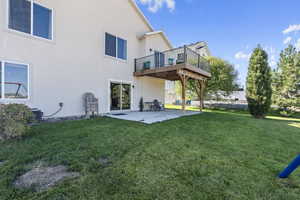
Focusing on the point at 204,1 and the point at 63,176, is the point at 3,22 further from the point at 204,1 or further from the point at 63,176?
the point at 204,1

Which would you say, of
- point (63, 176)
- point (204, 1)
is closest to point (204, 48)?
point (204, 1)

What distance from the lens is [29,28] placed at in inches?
215

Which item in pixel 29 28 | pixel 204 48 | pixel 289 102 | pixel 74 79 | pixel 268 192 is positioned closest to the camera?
pixel 268 192

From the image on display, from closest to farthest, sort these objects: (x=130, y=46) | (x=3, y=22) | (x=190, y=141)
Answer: (x=190, y=141), (x=3, y=22), (x=130, y=46)

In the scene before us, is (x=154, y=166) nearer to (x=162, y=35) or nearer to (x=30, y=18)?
(x=30, y=18)

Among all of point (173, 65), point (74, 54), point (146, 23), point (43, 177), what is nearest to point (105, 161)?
point (43, 177)

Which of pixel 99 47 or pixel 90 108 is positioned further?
pixel 99 47

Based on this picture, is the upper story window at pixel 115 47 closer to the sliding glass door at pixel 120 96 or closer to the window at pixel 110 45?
the window at pixel 110 45

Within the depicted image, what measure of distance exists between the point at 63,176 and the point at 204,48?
2334 cm

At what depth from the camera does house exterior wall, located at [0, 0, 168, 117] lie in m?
5.46

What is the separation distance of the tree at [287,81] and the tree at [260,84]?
662 cm

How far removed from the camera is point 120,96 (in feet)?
29.5

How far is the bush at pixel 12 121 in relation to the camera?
3387 mm

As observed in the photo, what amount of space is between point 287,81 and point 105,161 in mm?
19410
